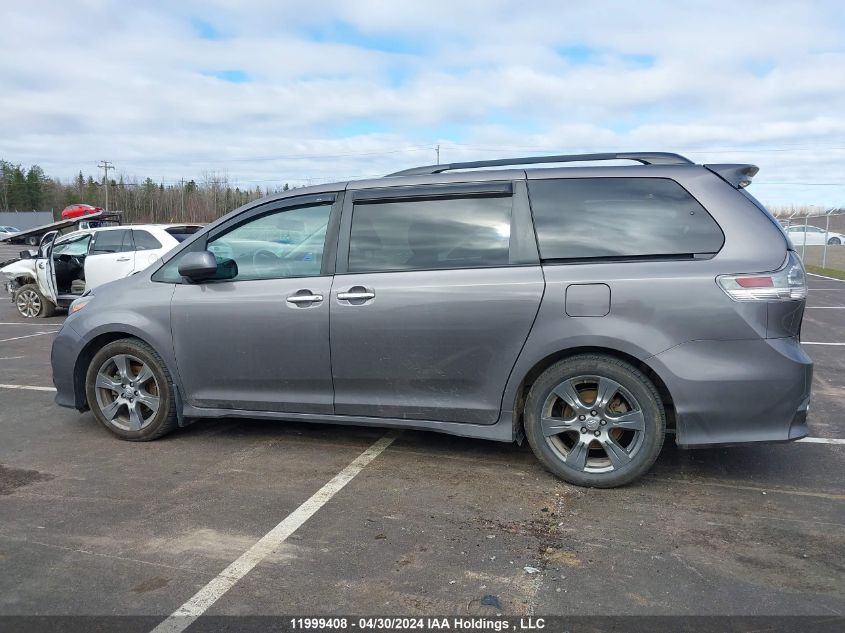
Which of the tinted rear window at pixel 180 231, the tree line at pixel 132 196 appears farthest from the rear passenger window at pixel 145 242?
the tree line at pixel 132 196

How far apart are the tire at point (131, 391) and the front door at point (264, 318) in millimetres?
232

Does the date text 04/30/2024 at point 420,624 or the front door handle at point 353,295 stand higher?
the front door handle at point 353,295

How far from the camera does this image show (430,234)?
443 cm

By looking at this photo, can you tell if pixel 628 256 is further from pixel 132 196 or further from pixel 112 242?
pixel 132 196

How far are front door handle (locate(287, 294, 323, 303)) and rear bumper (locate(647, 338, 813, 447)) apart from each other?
211cm

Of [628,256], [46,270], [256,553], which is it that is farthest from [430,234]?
[46,270]

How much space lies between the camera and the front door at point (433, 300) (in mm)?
4191

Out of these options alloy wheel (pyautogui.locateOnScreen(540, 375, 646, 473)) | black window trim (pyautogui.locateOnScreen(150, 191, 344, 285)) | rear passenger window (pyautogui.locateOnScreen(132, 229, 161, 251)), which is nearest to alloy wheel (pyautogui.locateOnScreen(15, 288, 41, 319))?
rear passenger window (pyautogui.locateOnScreen(132, 229, 161, 251))

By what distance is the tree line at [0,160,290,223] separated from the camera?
2881 inches

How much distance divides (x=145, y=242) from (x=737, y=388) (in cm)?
1015

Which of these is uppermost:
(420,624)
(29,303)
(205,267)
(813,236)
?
(205,267)

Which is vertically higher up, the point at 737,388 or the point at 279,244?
the point at 279,244

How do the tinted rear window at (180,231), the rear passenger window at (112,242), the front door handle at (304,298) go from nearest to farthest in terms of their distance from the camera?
the front door handle at (304,298)
the rear passenger window at (112,242)
the tinted rear window at (180,231)

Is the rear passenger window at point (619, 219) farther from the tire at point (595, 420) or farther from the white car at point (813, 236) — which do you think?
the white car at point (813, 236)
